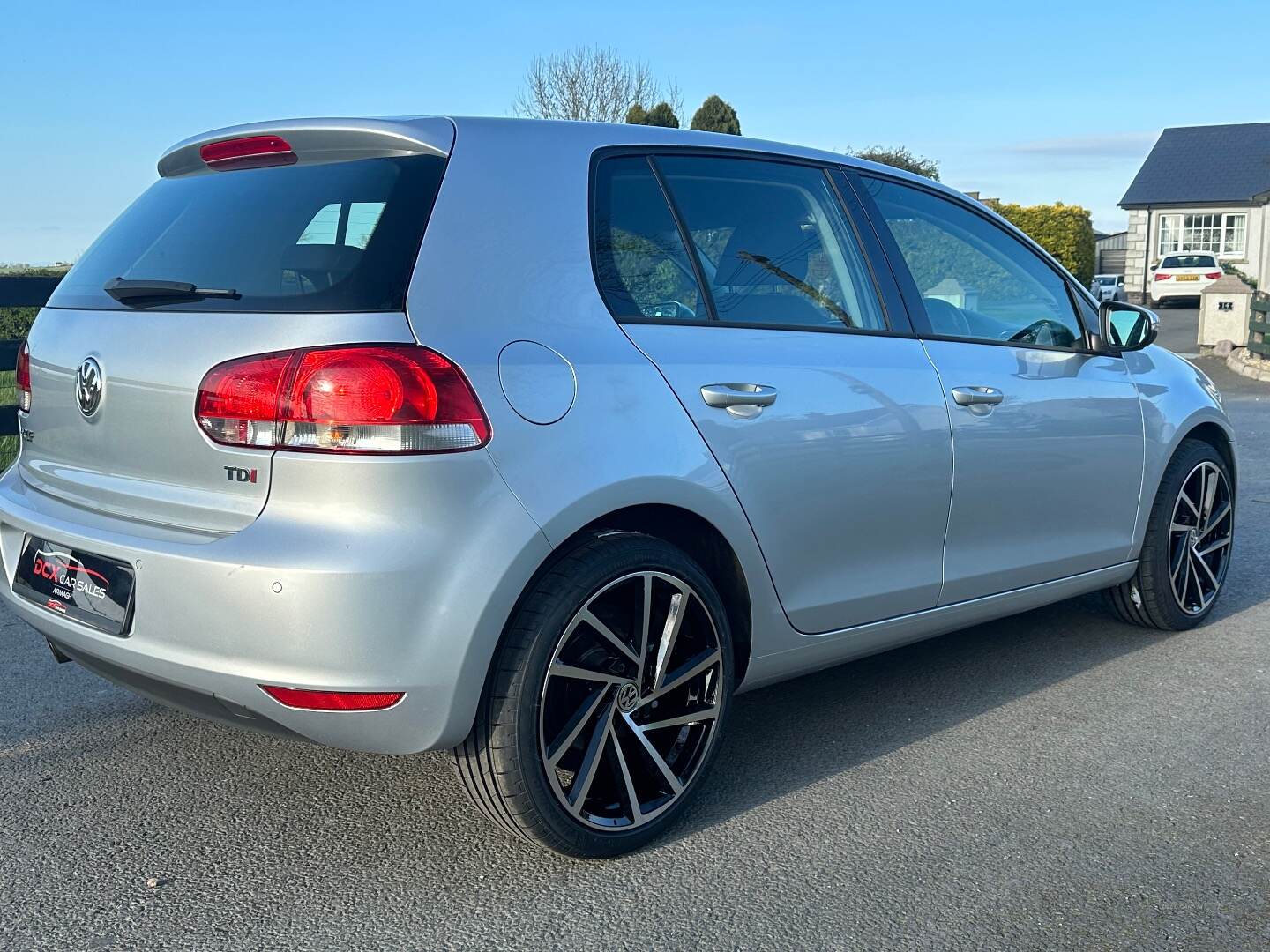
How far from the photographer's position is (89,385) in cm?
300

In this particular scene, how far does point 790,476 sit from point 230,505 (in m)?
1.39

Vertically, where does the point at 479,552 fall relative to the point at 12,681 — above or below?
above

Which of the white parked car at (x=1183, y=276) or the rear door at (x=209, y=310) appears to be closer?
the rear door at (x=209, y=310)

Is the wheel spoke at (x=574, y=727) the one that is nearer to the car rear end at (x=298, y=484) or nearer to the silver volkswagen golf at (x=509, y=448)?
the silver volkswagen golf at (x=509, y=448)

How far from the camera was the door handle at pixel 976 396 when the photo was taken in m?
3.80

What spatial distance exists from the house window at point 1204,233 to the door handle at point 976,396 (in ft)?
147

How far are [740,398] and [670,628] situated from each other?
1.96ft

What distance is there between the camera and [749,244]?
3.53m

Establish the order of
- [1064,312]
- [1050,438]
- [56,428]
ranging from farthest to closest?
[1064,312]
[1050,438]
[56,428]

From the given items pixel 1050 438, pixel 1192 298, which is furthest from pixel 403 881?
pixel 1192 298

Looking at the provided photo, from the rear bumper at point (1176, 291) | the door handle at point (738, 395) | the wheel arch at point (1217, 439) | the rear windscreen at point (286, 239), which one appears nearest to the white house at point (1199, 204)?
the rear bumper at point (1176, 291)

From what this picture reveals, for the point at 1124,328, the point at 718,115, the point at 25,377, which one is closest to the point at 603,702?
the point at 25,377

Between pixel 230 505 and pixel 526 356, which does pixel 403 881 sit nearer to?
pixel 230 505

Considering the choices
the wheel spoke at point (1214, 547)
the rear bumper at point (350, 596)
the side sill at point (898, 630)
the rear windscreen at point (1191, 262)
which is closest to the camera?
the rear bumper at point (350, 596)
